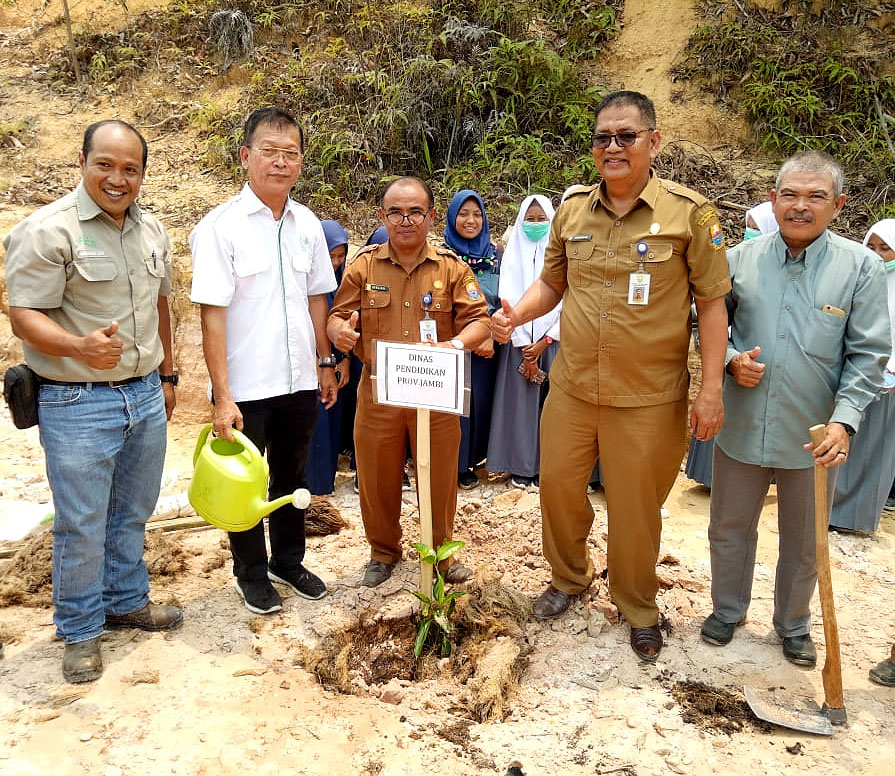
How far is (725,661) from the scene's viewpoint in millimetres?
3350

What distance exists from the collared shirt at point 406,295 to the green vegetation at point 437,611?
882mm

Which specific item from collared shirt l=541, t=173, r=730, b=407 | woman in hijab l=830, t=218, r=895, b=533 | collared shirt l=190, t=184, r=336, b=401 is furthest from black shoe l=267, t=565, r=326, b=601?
woman in hijab l=830, t=218, r=895, b=533

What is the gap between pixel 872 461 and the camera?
457 centimetres

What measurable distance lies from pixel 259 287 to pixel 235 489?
835 millimetres

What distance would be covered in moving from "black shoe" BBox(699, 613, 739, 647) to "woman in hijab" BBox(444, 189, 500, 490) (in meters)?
1.82

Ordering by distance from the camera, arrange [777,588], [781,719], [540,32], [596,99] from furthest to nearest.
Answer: [540,32], [596,99], [777,588], [781,719]

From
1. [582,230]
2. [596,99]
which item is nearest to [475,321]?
[582,230]

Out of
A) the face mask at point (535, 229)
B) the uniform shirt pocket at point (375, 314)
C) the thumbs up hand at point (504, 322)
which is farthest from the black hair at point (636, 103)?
the face mask at point (535, 229)

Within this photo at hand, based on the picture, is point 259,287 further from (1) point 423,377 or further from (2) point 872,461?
(2) point 872,461

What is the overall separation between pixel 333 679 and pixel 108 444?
1272 mm

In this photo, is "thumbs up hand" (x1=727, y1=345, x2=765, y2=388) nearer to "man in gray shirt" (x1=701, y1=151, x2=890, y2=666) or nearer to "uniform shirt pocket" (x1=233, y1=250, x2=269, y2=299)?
"man in gray shirt" (x1=701, y1=151, x2=890, y2=666)

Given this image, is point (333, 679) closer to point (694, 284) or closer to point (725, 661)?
point (725, 661)

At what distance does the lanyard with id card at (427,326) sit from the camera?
3445 mm

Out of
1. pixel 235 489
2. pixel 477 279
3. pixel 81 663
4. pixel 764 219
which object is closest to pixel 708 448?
pixel 764 219
